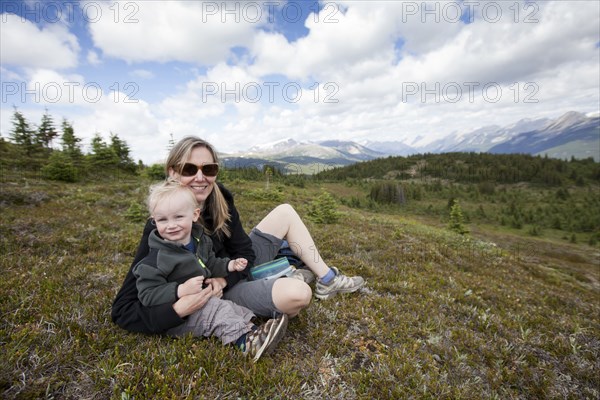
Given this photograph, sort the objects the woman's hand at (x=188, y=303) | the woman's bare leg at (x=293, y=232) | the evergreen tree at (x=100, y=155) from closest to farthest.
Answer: the woman's hand at (x=188, y=303)
the woman's bare leg at (x=293, y=232)
the evergreen tree at (x=100, y=155)

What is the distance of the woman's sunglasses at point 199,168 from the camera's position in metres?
4.24

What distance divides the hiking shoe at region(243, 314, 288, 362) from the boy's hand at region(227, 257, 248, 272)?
2.88 ft

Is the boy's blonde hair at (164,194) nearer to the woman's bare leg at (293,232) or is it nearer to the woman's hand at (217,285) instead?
the woman's hand at (217,285)

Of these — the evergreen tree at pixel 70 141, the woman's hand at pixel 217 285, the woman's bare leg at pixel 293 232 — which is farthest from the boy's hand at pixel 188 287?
the evergreen tree at pixel 70 141

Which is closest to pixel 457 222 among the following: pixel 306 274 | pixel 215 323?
pixel 306 274

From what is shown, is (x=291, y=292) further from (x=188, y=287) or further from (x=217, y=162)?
(x=217, y=162)

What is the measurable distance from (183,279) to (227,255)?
3.87 feet

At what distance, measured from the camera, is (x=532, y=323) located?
6.06 metres

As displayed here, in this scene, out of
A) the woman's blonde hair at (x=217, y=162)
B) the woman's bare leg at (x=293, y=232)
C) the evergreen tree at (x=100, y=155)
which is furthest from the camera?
the evergreen tree at (x=100, y=155)

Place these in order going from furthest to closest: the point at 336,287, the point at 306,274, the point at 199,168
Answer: the point at 306,274 → the point at 336,287 → the point at 199,168

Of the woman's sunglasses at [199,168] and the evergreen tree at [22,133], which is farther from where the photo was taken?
the evergreen tree at [22,133]

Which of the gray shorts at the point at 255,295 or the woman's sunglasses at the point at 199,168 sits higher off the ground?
the woman's sunglasses at the point at 199,168

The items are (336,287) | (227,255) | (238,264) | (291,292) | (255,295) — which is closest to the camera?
(291,292)

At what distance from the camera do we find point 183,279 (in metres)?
3.44
